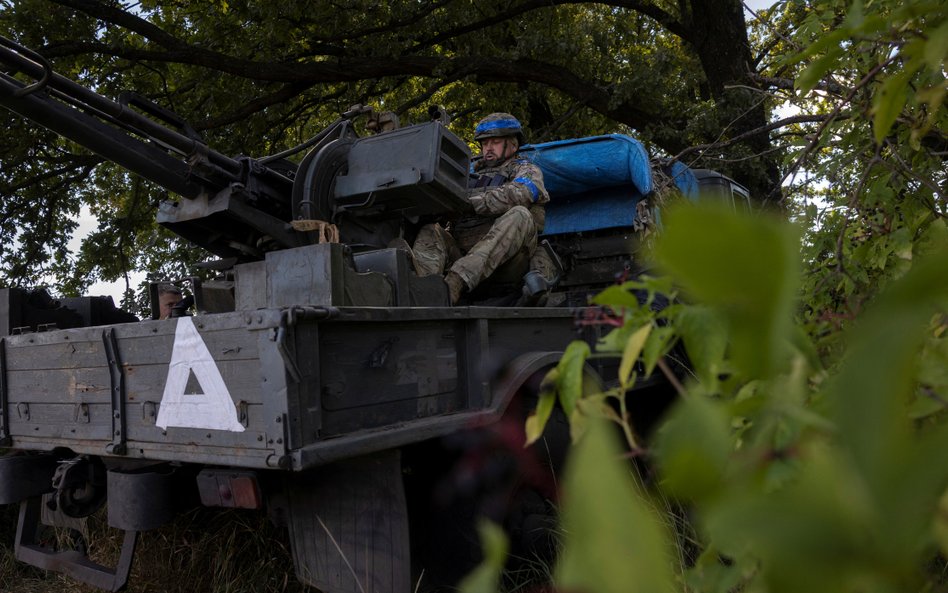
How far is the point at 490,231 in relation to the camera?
4.53m

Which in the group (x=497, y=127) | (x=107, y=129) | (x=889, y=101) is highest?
(x=497, y=127)

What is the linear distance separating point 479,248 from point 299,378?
210 centimetres

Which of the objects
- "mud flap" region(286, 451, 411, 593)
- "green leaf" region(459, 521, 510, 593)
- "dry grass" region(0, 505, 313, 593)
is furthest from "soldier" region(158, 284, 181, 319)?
"green leaf" region(459, 521, 510, 593)

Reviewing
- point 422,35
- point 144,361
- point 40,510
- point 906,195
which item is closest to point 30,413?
point 40,510

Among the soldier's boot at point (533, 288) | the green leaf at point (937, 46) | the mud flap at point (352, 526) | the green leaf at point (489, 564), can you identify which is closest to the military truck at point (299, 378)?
the mud flap at point (352, 526)

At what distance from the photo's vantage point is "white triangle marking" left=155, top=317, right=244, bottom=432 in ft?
8.75

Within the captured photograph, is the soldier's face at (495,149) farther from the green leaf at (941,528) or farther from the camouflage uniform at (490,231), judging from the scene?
the green leaf at (941,528)

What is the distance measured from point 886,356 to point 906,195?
200 centimetres

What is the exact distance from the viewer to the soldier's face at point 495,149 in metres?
5.54

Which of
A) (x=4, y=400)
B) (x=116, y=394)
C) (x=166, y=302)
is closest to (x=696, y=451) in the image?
(x=116, y=394)

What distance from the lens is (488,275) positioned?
14.5 feet

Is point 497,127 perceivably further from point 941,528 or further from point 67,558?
point 941,528

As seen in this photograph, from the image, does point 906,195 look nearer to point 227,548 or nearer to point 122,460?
point 122,460

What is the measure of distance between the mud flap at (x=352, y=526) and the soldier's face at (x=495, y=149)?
10.1 ft
